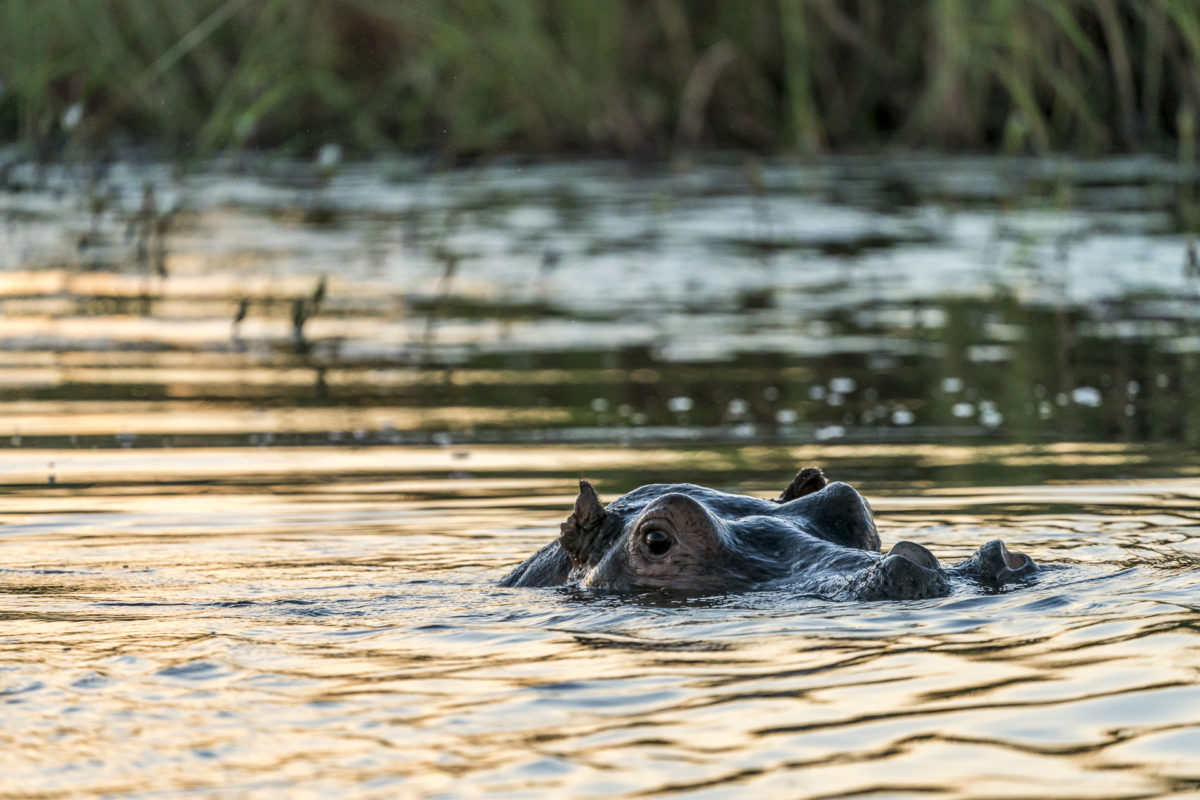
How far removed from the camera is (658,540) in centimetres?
520

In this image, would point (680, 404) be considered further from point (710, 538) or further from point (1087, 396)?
point (710, 538)

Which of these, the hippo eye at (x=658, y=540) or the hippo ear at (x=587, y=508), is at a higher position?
the hippo ear at (x=587, y=508)

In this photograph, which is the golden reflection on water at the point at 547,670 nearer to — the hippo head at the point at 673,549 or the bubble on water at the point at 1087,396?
the hippo head at the point at 673,549

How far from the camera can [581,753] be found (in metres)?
3.68

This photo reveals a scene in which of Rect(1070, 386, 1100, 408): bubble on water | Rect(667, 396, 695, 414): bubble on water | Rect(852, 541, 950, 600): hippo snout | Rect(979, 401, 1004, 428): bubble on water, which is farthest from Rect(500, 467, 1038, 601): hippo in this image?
Rect(1070, 386, 1100, 408): bubble on water

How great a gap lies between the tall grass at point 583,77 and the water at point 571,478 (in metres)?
1.37

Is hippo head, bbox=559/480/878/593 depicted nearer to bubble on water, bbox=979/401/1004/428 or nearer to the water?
the water

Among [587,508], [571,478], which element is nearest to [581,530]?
[587,508]

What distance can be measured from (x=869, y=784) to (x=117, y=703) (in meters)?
1.53

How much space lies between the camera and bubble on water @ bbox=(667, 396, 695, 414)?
30.2 feet

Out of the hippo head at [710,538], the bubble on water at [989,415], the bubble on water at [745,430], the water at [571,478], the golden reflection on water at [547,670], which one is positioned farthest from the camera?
the bubble on water at [989,415]

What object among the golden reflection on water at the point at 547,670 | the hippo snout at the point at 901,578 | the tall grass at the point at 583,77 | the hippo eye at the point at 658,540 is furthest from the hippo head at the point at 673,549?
the tall grass at the point at 583,77

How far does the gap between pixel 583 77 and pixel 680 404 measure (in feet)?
35.0

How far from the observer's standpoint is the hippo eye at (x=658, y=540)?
5191mm
